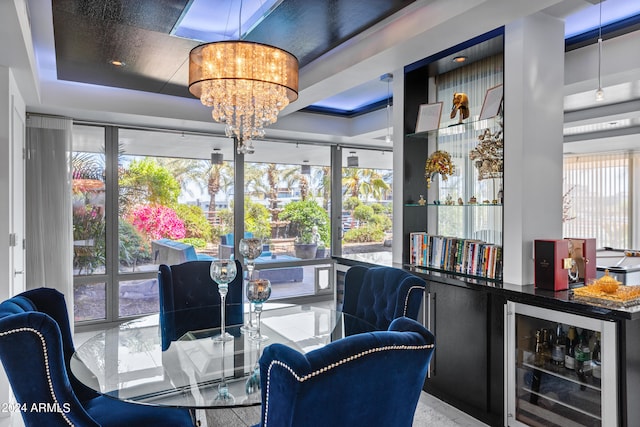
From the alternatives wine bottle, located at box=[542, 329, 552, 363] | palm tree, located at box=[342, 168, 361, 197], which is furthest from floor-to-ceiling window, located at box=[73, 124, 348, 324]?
wine bottle, located at box=[542, 329, 552, 363]

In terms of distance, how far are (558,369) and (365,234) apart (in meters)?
4.42

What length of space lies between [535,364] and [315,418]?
1929 millimetres

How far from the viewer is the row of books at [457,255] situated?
2857 millimetres

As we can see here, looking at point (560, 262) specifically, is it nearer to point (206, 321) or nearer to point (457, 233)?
point (457, 233)

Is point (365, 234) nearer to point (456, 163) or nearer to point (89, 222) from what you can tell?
point (456, 163)

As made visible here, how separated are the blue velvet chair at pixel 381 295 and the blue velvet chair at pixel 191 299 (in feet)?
Answer: 2.62

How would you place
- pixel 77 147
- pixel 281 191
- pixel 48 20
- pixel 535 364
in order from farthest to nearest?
pixel 281 191, pixel 77 147, pixel 48 20, pixel 535 364

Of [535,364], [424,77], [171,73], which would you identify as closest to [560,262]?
[535,364]

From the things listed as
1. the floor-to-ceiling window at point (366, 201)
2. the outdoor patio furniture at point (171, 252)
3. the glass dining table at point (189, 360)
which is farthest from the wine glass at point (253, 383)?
the floor-to-ceiling window at point (366, 201)

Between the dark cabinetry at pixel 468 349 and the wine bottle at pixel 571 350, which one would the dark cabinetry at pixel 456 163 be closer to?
the dark cabinetry at pixel 468 349

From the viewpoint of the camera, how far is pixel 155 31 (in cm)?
289

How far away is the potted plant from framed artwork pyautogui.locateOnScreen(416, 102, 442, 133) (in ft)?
9.66

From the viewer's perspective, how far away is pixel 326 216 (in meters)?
6.37

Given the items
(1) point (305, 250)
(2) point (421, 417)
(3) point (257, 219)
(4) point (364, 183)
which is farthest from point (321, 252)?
(2) point (421, 417)
